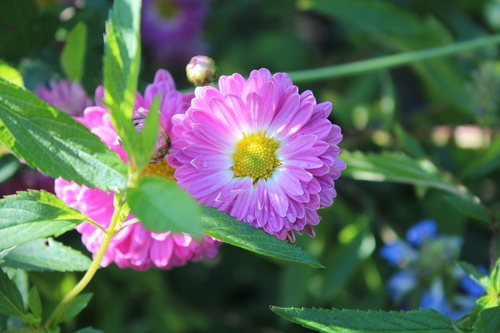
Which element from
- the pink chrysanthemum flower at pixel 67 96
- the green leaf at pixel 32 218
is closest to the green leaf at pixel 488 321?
the green leaf at pixel 32 218

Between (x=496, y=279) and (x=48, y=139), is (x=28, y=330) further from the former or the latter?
(x=496, y=279)

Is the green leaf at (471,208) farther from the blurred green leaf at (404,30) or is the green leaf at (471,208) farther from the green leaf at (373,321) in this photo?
the blurred green leaf at (404,30)

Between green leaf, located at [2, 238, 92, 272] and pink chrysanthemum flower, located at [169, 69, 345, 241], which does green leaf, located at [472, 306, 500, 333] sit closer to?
pink chrysanthemum flower, located at [169, 69, 345, 241]

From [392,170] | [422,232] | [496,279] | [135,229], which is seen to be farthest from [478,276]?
[135,229]

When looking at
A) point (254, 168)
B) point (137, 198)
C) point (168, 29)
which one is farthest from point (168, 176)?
point (168, 29)

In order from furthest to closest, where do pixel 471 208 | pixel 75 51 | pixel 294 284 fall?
pixel 294 284
pixel 75 51
pixel 471 208
